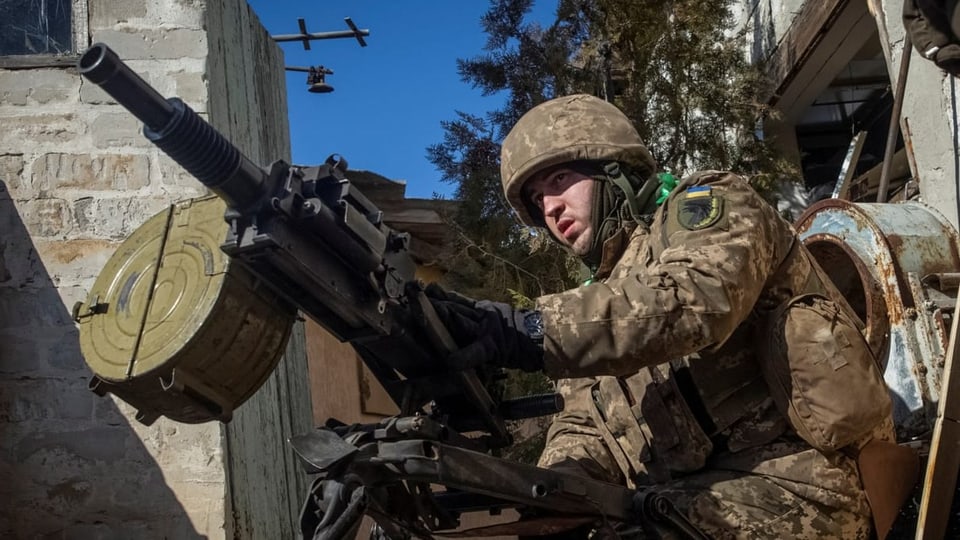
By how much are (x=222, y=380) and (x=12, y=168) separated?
2.81 metres

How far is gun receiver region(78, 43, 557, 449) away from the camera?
2.09m

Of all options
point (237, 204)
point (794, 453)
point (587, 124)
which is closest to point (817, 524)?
point (794, 453)

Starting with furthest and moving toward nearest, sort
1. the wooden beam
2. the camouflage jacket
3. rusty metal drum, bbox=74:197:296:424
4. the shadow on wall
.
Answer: the shadow on wall → the wooden beam → the camouflage jacket → rusty metal drum, bbox=74:197:296:424

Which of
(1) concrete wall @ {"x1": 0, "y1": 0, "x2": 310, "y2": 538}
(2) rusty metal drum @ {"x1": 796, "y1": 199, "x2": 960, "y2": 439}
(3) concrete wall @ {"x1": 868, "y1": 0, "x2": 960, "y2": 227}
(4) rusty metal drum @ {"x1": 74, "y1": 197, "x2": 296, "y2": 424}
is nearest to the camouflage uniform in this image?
Result: (4) rusty metal drum @ {"x1": 74, "y1": 197, "x2": 296, "y2": 424}

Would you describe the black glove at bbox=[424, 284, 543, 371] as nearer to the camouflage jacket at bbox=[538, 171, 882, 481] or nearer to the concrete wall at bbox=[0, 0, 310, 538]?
the camouflage jacket at bbox=[538, 171, 882, 481]

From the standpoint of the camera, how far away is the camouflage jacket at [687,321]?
96.3 inches

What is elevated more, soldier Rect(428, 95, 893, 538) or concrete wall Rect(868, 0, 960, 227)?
concrete wall Rect(868, 0, 960, 227)

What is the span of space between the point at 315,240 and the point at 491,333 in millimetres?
519

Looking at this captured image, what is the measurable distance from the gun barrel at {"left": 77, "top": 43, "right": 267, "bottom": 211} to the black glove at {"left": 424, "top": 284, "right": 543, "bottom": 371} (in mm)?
566

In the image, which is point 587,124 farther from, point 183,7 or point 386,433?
point 183,7

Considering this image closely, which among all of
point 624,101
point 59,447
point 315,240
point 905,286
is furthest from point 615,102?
point 315,240

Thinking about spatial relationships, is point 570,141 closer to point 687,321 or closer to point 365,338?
point 687,321

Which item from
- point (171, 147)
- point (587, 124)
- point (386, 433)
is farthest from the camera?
point (587, 124)

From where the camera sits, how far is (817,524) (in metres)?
2.62
